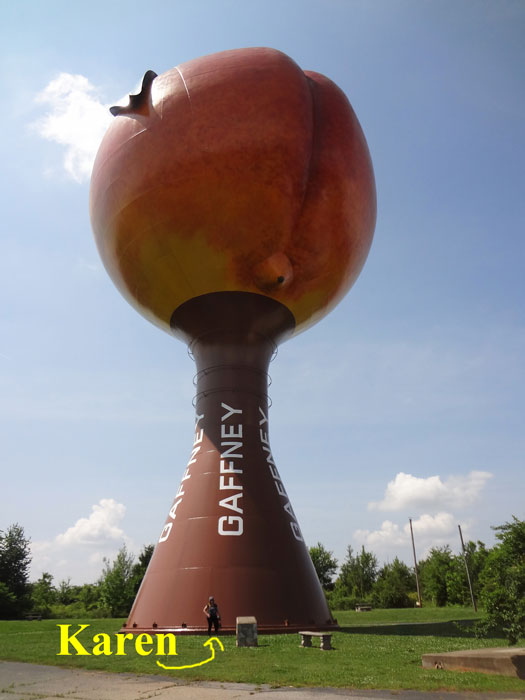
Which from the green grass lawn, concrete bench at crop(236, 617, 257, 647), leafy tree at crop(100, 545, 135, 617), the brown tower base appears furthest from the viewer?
leafy tree at crop(100, 545, 135, 617)

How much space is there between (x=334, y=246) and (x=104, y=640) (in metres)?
10.3

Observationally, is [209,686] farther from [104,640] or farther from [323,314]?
[323,314]

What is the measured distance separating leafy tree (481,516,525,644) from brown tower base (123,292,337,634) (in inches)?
225

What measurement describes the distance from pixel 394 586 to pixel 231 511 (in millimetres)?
35729

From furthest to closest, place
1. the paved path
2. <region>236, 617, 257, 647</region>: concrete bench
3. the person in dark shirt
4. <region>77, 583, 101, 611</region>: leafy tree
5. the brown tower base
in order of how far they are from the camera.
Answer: <region>77, 583, 101, 611</region>: leafy tree < the brown tower base < the person in dark shirt < <region>236, 617, 257, 647</region>: concrete bench < the paved path

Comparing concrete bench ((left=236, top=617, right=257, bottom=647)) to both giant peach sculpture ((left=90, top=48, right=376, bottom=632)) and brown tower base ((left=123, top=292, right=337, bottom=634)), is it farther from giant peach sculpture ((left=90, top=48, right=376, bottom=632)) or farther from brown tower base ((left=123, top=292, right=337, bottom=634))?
giant peach sculpture ((left=90, top=48, right=376, bottom=632))

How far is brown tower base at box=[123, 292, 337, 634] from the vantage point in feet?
38.3

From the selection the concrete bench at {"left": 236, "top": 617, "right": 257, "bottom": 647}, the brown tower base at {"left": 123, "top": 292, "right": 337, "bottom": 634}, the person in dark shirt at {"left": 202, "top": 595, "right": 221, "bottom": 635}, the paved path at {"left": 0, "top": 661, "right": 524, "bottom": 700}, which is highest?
the brown tower base at {"left": 123, "top": 292, "right": 337, "bottom": 634}

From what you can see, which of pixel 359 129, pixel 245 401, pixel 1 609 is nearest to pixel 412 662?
pixel 245 401

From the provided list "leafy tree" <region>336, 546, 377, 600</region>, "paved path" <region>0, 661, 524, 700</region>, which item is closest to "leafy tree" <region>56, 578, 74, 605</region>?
"leafy tree" <region>336, 546, 377, 600</region>

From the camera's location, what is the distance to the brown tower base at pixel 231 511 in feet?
38.3

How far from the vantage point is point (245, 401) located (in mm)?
14148

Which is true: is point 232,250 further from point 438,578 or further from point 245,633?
point 438,578

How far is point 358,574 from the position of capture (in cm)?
5075
